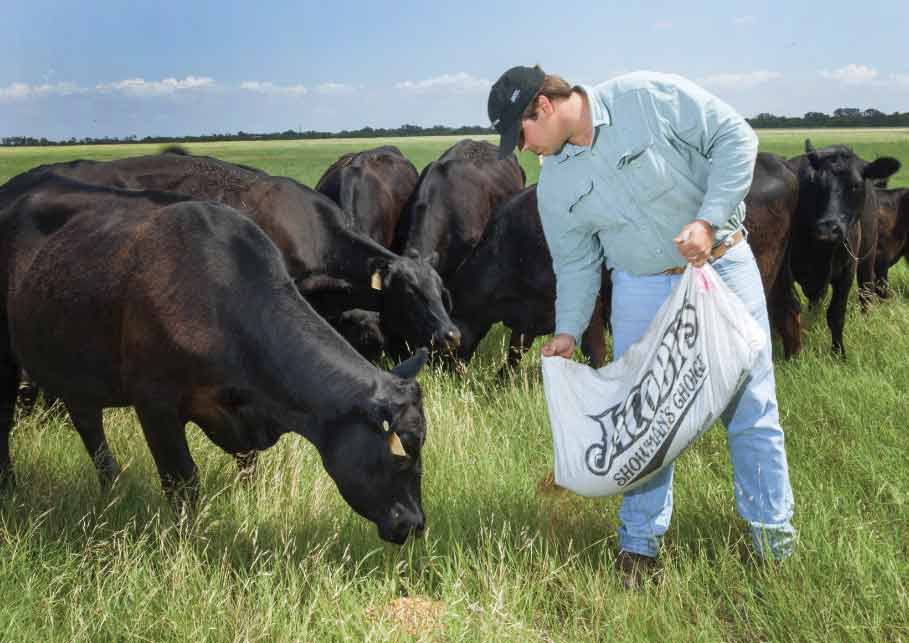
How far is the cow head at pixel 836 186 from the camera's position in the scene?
770cm

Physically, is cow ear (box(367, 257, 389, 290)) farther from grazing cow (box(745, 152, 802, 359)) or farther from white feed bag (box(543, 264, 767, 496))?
white feed bag (box(543, 264, 767, 496))

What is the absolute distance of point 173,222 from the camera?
4.27m

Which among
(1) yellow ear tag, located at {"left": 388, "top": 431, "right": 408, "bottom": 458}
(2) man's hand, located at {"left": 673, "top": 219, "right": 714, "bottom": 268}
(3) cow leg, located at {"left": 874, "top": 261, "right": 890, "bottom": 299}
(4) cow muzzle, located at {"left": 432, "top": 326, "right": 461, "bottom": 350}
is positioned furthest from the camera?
(3) cow leg, located at {"left": 874, "top": 261, "right": 890, "bottom": 299}

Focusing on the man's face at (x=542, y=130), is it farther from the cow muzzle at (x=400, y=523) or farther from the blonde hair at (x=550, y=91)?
the cow muzzle at (x=400, y=523)

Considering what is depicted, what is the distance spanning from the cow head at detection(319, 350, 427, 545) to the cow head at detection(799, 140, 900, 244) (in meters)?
5.58

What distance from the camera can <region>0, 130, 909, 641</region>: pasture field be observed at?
3.17 metres

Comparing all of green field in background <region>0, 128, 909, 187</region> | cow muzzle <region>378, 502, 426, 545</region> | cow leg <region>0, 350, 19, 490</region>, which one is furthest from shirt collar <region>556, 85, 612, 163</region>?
green field in background <region>0, 128, 909, 187</region>

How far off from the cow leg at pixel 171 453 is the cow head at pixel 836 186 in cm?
610

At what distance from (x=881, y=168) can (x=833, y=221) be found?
0.91 meters

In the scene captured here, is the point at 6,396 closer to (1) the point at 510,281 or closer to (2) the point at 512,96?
(2) the point at 512,96

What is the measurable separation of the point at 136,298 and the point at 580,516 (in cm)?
249

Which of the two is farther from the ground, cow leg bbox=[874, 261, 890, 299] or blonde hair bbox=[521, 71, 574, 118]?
blonde hair bbox=[521, 71, 574, 118]

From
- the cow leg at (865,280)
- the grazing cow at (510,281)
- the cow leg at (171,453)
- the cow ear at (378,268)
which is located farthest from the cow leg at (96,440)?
the cow leg at (865,280)

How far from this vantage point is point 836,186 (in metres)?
7.92
